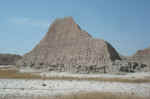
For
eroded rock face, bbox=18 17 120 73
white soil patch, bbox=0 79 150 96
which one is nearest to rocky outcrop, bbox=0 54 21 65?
eroded rock face, bbox=18 17 120 73

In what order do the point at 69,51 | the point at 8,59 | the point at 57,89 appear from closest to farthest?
the point at 57,89 < the point at 69,51 < the point at 8,59

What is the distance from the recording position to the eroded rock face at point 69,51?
43188 millimetres

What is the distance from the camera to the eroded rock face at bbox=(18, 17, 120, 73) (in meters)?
43.2

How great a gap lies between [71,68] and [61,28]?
542 inches

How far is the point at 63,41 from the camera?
5094cm

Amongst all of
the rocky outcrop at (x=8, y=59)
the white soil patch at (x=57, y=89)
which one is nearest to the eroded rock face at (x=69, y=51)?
the white soil patch at (x=57, y=89)

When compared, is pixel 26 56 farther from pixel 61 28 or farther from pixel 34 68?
pixel 61 28

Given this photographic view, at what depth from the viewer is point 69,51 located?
4825 centimetres

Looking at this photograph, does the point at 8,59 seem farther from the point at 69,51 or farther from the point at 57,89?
the point at 57,89

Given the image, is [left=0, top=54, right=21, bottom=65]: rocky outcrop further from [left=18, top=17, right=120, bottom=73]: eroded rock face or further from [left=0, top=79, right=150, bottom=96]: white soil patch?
[left=0, top=79, right=150, bottom=96]: white soil patch

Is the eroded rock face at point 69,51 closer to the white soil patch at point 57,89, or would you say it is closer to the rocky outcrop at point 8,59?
the white soil patch at point 57,89

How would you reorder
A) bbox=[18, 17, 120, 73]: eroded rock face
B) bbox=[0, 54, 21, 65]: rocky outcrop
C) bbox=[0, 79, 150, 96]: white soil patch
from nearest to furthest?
bbox=[0, 79, 150, 96]: white soil patch < bbox=[18, 17, 120, 73]: eroded rock face < bbox=[0, 54, 21, 65]: rocky outcrop

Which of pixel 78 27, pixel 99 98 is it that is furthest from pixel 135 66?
pixel 99 98

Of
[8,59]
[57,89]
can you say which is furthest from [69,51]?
[8,59]
